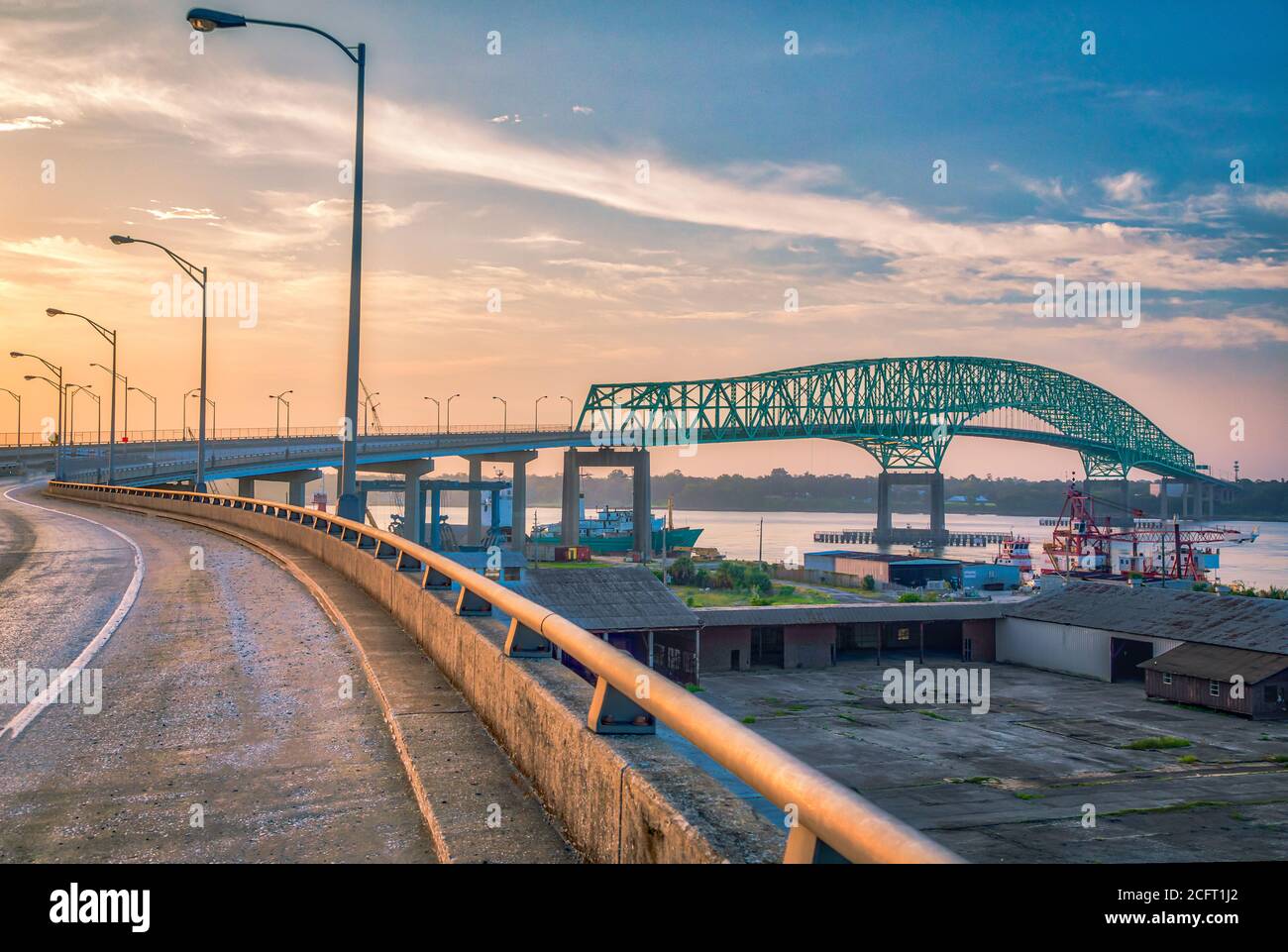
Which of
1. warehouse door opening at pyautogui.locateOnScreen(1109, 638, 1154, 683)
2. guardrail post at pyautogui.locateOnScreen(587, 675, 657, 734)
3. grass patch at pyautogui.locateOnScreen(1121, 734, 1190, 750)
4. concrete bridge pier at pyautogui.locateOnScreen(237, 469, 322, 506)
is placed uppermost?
concrete bridge pier at pyautogui.locateOnScreen(237, 469, 322, 506)

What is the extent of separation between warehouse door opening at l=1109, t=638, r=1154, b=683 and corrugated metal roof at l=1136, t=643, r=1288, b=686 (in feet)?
12.3

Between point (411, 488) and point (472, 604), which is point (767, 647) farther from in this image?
point (411, 488)

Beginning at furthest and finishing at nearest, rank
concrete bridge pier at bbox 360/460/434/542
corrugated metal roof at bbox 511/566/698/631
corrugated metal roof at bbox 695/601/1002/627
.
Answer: concrete bridge pier at bbox 360/460/434/542, corrugated metal roof at bbox 695/601/1002/627, corrugated metal roof at bbox 511/566/698/631

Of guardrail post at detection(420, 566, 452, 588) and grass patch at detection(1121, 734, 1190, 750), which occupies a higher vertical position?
guardrail post at detection(420, 566, 452, 588)

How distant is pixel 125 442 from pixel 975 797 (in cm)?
9963

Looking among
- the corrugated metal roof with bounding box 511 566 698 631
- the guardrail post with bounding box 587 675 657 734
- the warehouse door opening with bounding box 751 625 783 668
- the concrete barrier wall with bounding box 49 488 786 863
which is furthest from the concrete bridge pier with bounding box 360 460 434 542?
the guardrail post with bounding box 587 675 657 734

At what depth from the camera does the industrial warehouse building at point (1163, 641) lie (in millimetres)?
44438

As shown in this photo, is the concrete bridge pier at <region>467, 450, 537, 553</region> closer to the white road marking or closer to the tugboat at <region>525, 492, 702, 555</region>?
the tugboat at <region>525, 492, 702, 555</region>

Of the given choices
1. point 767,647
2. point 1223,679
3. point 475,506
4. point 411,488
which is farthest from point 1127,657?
point 475,506

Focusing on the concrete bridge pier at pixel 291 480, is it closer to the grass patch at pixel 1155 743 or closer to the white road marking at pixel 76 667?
the grass patch at pixel 1155 743

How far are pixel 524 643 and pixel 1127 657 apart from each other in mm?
53242

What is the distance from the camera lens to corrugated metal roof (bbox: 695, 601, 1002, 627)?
52.5m
